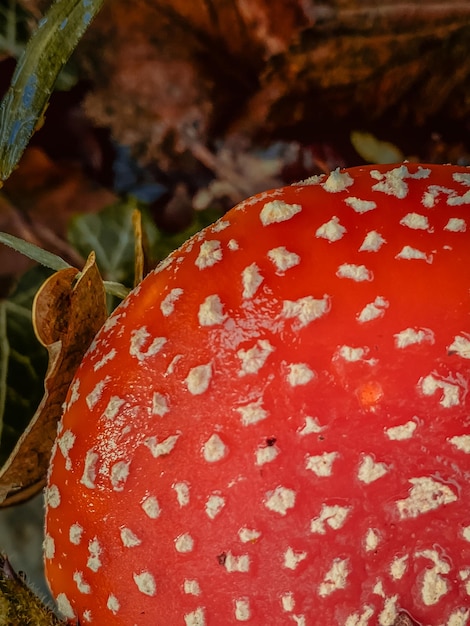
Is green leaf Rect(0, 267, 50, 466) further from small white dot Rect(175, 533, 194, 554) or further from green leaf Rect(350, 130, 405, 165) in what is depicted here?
green leaf Rect(350, 130, 405, 165)

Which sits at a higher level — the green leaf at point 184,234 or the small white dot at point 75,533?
the small white dot at point 75,533

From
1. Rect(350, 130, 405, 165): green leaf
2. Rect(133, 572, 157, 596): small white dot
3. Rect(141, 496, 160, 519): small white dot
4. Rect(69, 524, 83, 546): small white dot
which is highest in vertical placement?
Rect(141, 496, 160, 519): small white dot

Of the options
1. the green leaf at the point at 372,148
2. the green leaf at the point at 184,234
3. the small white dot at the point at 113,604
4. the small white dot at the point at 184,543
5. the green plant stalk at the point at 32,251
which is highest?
the green plant stalk at the point at 32,251

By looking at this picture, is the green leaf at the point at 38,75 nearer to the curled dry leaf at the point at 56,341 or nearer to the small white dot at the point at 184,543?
the curled dry leaf at the point at 56,341

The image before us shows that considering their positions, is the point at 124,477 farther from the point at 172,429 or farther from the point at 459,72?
the point at 459,72

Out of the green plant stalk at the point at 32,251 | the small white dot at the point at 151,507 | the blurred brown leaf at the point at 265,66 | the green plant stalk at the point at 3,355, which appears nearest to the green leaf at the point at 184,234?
the blurred brown leaf at the point at 265,66

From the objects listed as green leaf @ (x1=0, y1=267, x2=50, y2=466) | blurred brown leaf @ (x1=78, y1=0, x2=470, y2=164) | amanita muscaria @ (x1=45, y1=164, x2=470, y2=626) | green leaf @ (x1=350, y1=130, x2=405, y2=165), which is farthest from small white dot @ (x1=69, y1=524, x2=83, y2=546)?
green leaf @ (x1=350, y1=130, x2=405, y2=165)

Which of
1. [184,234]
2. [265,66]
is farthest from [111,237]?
[265,66]

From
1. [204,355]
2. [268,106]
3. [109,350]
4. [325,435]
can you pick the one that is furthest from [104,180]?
[325,435]
